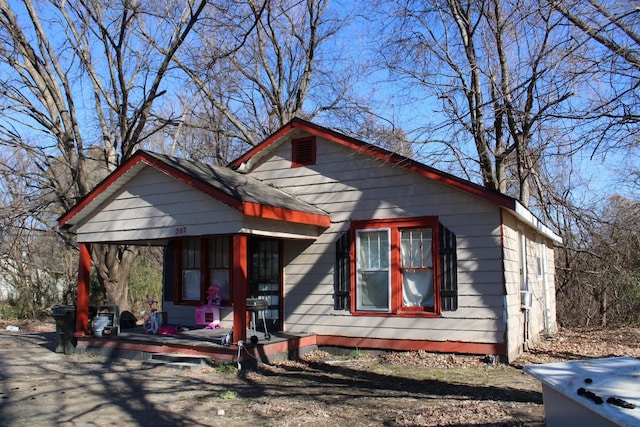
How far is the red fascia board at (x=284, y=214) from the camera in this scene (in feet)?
29.5

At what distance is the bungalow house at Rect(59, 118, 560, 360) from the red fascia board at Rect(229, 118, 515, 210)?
2 cm

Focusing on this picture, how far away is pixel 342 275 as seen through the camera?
35.1 ft

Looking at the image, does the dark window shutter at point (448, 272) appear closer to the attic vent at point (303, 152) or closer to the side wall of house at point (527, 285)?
the side wall of house at point (527, 285)

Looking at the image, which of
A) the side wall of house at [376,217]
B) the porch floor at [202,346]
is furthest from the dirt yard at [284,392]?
the side wall of house at [376,217]

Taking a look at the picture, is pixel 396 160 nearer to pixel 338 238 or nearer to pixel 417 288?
pixel 338 238

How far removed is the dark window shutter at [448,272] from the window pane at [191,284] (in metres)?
5.70

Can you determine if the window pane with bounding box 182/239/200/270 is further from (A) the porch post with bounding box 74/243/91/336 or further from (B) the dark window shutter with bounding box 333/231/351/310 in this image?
(B) the dark window shutter with bounding box 333/231/351/310

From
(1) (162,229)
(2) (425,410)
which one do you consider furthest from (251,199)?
(2) (425,410)

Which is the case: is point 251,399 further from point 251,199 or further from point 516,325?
point 516,325

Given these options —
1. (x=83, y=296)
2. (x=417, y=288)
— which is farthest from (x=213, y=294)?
(x=417, y=288)

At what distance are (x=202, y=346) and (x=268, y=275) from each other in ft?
8.73

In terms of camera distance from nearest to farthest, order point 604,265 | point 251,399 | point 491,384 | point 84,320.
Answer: point 251,399
point 491,384
point 84,320
point 604,265

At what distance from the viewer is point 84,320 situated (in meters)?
11.2

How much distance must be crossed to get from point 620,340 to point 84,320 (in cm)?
1221
